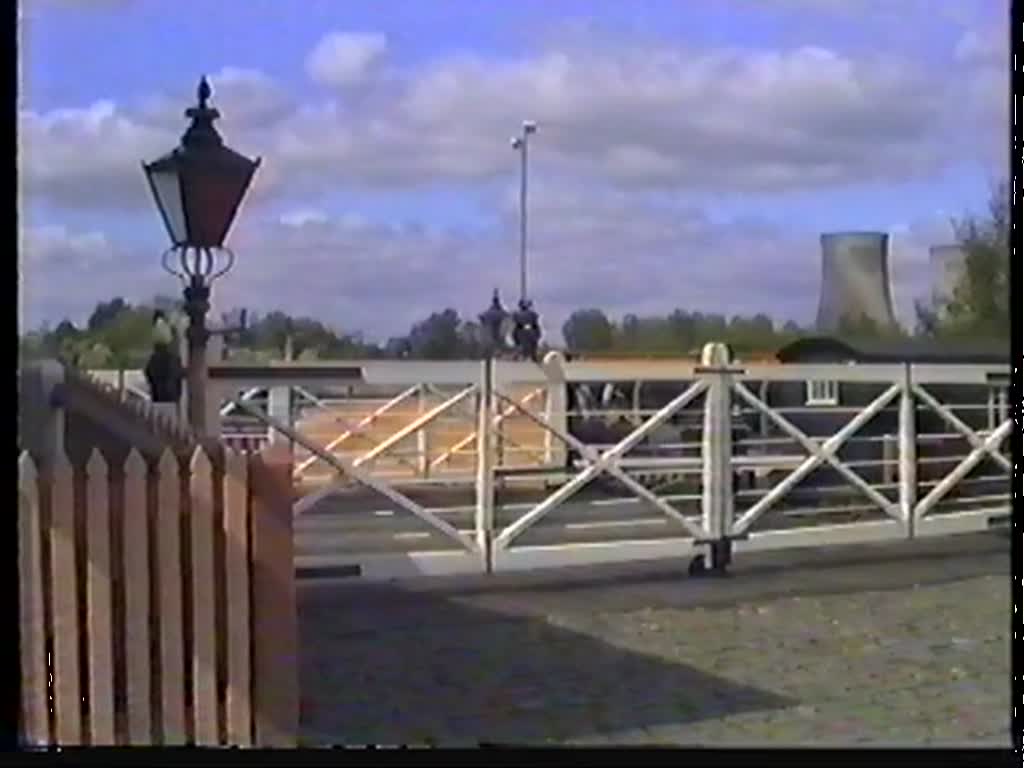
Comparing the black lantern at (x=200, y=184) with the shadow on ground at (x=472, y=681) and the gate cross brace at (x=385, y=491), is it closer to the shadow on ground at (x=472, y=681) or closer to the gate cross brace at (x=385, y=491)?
the shadow on ground at (x=472, y=681)

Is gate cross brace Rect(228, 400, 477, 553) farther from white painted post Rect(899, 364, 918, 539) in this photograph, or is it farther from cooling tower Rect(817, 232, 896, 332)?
white painted post Rect(899, 364, 918, 539)

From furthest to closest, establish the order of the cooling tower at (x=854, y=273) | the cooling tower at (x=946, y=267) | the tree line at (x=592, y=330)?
the cooling tower at (x=854, y=273), the cooling tower at (x=946, y=267), the tree line at (x=592, y=330)

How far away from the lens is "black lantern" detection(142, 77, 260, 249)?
3533 millimetres

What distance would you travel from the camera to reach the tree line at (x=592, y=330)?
10.5 feet

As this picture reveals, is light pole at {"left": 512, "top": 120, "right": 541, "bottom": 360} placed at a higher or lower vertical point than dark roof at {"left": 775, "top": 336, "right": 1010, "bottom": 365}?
higher

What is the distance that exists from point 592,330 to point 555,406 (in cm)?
205

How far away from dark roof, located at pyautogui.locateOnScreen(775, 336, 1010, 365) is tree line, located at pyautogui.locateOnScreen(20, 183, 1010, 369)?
0.05m

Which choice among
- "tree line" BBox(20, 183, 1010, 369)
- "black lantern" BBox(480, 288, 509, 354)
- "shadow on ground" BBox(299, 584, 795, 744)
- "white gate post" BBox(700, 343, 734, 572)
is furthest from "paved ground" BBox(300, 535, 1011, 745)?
"black lantern" BBox(480, 288, 509, 354)

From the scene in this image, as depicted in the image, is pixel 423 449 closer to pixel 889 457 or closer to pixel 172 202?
pixel 889 457

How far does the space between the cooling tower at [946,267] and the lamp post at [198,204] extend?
1.60m

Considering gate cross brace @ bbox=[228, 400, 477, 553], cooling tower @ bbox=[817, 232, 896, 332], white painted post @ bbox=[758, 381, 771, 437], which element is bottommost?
gate cross brace @ bbox=[228, 400, 477, 553]

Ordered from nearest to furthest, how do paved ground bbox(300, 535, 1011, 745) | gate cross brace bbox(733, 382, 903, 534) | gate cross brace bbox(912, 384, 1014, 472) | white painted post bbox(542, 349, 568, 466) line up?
1. paved ground bbox(300, 535, 1011, 745)
2. white painted post bbox(542, 349, 568, 466)
3. gate cross brace bbox(912, 384, 1014, 472)
4. gate cross brace bbox(733, 382, 903, 534)

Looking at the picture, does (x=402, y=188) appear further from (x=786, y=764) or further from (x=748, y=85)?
(x=786, y=764)

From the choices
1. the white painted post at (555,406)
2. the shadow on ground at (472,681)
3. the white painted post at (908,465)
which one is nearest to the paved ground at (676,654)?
the shadow on ground at (472,681)
